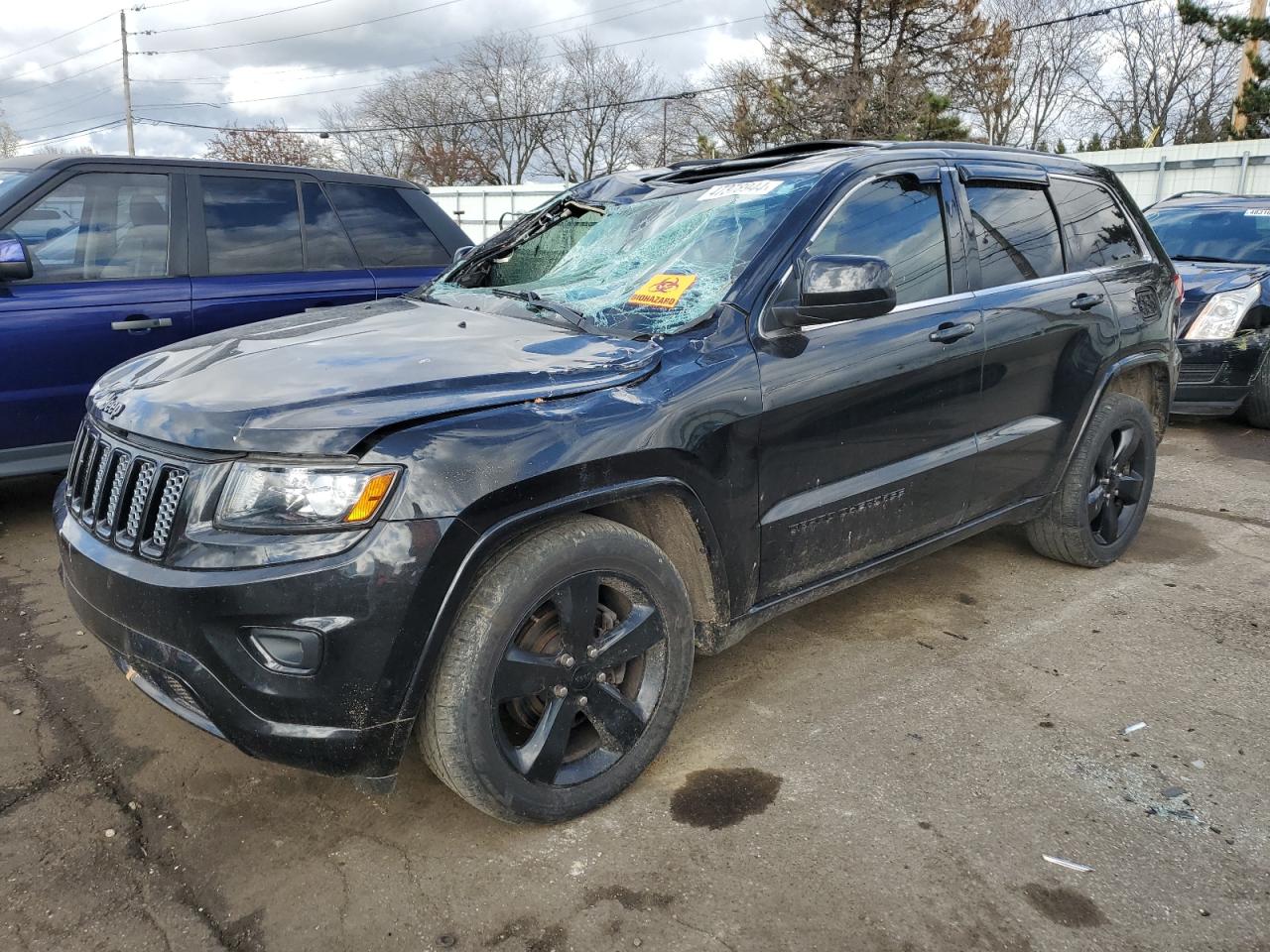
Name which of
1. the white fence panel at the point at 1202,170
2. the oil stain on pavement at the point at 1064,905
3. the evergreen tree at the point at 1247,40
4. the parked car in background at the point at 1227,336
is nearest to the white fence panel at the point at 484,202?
the white fence panel at the point at 1202,170

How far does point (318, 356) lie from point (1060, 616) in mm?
3119

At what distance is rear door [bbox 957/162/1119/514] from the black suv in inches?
0.6

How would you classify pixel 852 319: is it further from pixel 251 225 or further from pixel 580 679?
pixel 251 225

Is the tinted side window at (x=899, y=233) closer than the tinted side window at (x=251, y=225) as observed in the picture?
Yes

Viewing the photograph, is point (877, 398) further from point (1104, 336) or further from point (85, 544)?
point (85, 544)

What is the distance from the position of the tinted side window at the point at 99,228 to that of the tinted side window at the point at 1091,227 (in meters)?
4.36

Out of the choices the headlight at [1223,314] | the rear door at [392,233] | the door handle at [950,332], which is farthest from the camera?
the headlight at [1223,314]

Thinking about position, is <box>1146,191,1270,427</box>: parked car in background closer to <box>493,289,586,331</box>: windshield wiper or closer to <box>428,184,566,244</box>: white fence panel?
<box>493,289,586,331</box>: windshield wiper

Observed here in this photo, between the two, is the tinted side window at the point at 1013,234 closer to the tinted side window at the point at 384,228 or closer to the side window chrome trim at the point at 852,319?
the side window chrome trim at the point at 852,319

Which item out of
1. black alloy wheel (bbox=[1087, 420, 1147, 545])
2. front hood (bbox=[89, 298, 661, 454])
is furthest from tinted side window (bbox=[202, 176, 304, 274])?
black alloy wheel (bbox=[1087, 420, 1147, 545])

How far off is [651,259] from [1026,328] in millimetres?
1527

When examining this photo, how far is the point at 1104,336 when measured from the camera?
159 inches

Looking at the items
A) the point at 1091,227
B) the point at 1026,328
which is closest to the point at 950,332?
the point at 1026,328

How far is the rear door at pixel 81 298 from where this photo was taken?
4.45 meters
